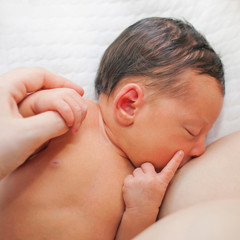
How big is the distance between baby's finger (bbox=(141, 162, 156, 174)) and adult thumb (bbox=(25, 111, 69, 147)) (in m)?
0.29

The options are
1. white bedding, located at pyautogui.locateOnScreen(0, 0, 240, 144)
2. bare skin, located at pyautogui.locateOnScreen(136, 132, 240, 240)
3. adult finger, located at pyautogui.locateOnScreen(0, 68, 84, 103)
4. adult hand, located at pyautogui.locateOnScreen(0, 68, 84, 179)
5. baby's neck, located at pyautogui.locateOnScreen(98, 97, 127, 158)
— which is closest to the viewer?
bare skin, located at pyautogui.locateOnScreen(136, 132, 240, 240)

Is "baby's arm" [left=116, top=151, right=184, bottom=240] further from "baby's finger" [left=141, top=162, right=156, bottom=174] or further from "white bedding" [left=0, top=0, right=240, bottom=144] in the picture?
"white bedding" [left=0, top=0, right=240, bottom=144]

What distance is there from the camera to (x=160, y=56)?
94cm

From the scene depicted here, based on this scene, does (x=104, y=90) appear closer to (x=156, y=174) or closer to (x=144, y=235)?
(x=156, y=174)

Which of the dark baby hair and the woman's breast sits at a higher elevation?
the dark baby hair

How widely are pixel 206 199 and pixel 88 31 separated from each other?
75 cm

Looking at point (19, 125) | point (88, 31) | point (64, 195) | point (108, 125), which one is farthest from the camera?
point (88, 31)

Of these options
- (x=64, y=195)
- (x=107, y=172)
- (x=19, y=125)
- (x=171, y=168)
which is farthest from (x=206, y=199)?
(x=19, y=125)

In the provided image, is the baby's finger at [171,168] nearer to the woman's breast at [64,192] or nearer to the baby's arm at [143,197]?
the baby's arm at [143,197]

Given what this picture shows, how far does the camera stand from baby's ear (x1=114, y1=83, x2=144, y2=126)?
93 centimetres

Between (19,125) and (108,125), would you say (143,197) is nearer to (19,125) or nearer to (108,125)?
(108,125)

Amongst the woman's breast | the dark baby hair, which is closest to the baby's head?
the dark baby hair

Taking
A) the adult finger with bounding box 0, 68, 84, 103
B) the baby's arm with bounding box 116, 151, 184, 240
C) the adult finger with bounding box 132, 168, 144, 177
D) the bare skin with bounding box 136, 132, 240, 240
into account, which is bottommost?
the baby's arm with bounding box 116, 151, 184, 240

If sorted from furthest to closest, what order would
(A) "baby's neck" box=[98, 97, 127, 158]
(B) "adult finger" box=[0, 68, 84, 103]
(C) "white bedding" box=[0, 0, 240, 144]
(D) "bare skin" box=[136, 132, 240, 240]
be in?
(C) "white bedding" box=[0, 0, 240, 144] < (A) "baby's neck" box=[98, 97, 127, 158] < (B) "adult finger" box=[0, 68, 84, 103] < (D) "bare skin" box=[136, 132, 240, 240]
